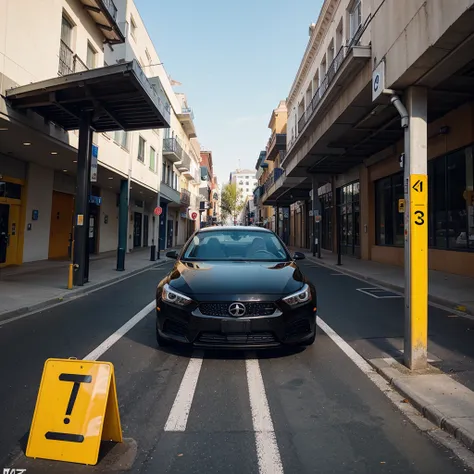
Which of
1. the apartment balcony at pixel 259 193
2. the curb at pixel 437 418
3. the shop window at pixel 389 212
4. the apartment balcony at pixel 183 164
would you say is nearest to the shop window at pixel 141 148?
the apartment balcony at pixel 183 164

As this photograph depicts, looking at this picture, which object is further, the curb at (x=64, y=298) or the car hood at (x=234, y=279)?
the curb at (x=64, y=298)

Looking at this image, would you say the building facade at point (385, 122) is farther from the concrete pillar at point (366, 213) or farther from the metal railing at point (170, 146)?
the metal railing at point (170, 146)

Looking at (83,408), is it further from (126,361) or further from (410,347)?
(410,347)

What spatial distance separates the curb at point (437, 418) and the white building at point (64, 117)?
28.0 feet

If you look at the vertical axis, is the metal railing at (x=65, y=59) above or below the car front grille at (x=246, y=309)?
above

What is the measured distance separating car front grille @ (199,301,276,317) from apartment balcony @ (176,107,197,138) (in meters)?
33.4

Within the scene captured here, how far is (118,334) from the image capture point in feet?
18.6

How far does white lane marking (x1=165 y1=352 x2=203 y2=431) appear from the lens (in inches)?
120

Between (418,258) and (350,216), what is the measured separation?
62.1 ft

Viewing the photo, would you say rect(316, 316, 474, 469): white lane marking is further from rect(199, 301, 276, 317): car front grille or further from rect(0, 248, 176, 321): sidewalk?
rect(0, 248, 176, 321): sidewalk

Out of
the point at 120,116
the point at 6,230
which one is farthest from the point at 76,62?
the point at 6,230

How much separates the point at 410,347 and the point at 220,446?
103 inches

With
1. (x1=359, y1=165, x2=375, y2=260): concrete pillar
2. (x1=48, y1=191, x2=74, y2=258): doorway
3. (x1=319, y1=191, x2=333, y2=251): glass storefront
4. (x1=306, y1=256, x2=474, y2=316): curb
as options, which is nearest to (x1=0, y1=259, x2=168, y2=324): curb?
(x1=48, y1=191, x2=74, y2=258): doorway

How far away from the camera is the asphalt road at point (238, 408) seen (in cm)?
255
